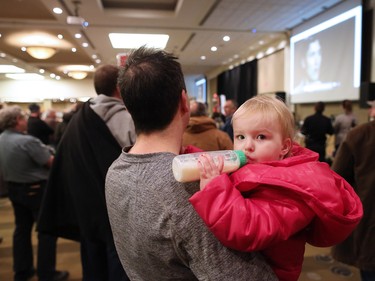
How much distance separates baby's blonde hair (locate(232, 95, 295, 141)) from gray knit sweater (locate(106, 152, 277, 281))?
27cm

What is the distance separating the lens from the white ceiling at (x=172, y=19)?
5.88 meters

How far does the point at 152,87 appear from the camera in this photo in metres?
0.81

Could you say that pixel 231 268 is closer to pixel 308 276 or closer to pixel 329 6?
pixel 308 276

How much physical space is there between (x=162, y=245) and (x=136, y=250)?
4.6 inches

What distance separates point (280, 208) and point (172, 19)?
655cm

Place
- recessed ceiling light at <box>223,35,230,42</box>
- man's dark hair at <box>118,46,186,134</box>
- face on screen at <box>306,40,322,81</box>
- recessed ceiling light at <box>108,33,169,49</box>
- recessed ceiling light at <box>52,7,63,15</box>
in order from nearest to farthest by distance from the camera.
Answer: man's dark hair at <box>118,46,186,134</box> < recessed ceiling light at <box>52,7,63,15</box> < face on screen at <box>306,40,322,81</box> < recessed ceiling light at <box>108,33,169,49</box> < recessed ceiling light at <box>223,35,230,42</box>

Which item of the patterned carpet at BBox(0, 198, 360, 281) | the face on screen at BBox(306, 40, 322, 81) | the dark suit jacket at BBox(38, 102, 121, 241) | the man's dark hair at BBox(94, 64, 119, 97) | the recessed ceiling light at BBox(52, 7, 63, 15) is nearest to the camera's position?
the dark suit jacket at BBox(38, 102, 121, 241)

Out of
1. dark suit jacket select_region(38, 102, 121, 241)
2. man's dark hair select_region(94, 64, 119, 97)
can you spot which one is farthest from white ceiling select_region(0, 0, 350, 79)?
dark suit jacket select_region(38, 102, 121, 241)

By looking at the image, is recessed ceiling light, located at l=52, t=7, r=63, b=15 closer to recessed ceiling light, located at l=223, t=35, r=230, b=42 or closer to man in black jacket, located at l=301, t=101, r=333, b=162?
recessed ceiling light, located at l=223, t=35, r=230, b=42

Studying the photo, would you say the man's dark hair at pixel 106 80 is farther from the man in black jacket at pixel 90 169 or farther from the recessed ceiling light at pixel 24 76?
the recessed ceiling light at pixel 24 76

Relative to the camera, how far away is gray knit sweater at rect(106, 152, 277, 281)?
726mm

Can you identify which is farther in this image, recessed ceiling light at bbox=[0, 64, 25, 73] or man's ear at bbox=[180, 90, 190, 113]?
recessed ceiling light at bbox=[0, 64, 25, 73]

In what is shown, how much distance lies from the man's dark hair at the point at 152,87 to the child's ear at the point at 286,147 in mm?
334

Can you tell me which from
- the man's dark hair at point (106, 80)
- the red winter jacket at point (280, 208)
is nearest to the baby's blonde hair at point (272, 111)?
the red winter jacket at point (280, 208)
